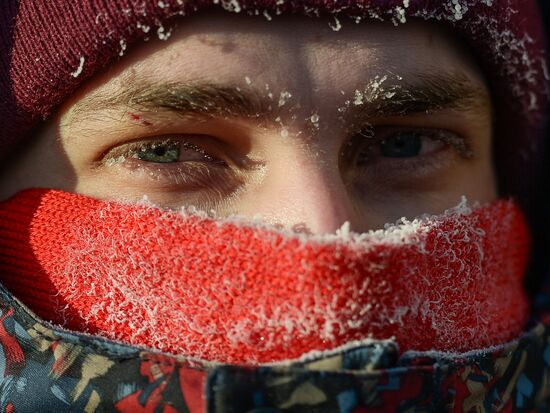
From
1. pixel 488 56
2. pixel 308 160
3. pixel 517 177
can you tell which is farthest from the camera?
pixel 517 177

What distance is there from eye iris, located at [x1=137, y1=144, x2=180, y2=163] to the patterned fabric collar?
0.39 metres

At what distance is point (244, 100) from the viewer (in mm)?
1380

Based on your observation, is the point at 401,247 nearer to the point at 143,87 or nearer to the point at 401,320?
the point at 401,320

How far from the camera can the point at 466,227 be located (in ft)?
4.98

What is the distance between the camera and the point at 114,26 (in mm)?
1379

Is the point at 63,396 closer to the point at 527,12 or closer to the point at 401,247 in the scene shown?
the point at 401,247

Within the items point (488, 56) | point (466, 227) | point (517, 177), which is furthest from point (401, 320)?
point (517, 177)

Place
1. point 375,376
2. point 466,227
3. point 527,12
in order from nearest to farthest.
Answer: point 375,376, point 466,227, point 527,12

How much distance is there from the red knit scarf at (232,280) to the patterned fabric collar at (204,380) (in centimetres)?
5

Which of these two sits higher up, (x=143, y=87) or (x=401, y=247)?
(x=143, y=87)

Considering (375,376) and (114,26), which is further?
(114,26)

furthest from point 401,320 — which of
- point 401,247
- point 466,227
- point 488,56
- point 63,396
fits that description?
point 488,56

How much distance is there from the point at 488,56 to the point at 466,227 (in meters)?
0.46


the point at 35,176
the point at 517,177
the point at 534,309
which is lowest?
the point at 534,309
